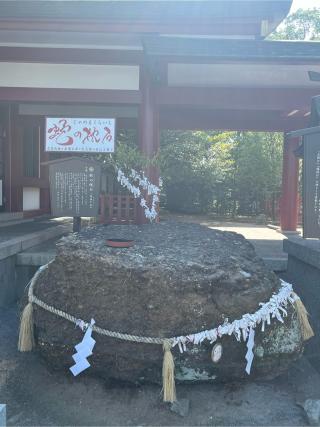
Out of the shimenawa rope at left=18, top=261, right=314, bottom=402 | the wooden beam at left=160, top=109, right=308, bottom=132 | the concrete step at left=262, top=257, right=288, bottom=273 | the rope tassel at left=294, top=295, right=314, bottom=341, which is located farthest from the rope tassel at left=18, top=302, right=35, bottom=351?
the wooden beam at left=160, top=109, right=308, bottom=132

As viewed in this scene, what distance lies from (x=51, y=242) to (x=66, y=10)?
367 cm

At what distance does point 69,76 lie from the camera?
666 cm

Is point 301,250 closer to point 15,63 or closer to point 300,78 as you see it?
point 300,78

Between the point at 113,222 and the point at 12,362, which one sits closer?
the point at 12,362

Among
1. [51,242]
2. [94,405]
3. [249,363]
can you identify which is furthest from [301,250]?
[51,242]

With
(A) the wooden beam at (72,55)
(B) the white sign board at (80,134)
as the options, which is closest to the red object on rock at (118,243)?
(B) the white sign board at (80,134)

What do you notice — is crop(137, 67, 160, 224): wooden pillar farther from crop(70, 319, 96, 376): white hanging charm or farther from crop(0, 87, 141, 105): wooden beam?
crop(70, 319, 96, 376): white hanging charm

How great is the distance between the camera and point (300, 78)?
21.0 ft

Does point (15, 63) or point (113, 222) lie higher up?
point (15, 63)

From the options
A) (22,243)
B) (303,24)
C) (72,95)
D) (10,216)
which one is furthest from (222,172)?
(303,24)

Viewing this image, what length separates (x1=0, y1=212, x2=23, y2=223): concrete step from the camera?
830cm

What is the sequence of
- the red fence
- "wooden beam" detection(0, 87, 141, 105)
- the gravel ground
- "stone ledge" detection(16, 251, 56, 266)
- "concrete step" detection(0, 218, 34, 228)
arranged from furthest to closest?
"concrete step" detection(0, 218, 34, 228), the red fence, "wooden beam" detection(0, 87, 141, 105), "stone ledge" detection(16, 251, 56, 266), the gravel ground

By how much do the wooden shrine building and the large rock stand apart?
2.60 meters

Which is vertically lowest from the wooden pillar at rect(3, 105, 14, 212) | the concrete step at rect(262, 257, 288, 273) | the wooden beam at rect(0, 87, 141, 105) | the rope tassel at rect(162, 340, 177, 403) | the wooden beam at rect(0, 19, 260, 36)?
the rope tassel at rect(162, 340, 177, 403)
